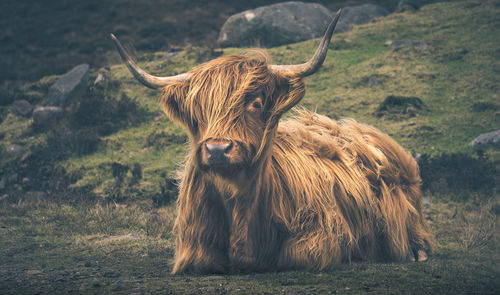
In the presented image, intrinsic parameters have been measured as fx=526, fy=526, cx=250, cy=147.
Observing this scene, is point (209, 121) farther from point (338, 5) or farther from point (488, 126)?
point (338, 5)

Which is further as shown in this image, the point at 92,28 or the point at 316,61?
the point at 92,28

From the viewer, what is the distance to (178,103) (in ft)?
14.2

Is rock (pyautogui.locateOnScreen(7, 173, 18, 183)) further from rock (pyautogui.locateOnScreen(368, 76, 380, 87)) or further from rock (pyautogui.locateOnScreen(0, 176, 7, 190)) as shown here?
rock (pyautogui.locateOnScreen(368, 76, 380, 87))

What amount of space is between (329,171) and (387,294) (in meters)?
1.74

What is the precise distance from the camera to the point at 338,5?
2236 centimetres

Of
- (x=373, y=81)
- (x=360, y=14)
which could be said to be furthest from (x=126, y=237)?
(x=360, y=14)

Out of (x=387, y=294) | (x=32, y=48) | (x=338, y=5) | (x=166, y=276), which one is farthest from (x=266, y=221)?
(x=338, y=5)

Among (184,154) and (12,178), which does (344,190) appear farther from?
(12,178)

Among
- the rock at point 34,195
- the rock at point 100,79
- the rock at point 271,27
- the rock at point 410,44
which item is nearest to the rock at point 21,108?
the rock at point 100,79

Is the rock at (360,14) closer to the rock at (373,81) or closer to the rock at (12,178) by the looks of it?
the rock at (373,81)

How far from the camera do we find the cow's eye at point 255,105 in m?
4.12

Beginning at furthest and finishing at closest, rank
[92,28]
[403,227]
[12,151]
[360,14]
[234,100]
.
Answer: [92,28], [360,14], [12,151], [403,227], [234,100]

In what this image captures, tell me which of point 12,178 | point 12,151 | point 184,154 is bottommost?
point 12,178

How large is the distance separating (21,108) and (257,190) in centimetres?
1058
